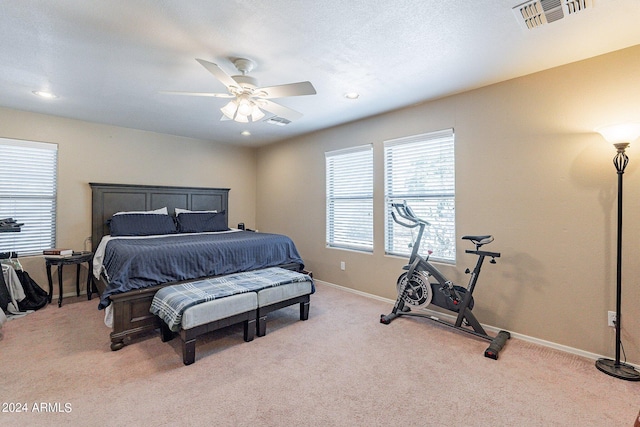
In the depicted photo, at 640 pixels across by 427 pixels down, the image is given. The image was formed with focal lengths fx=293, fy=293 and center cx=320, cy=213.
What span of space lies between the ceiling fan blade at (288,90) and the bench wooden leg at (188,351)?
215 cm

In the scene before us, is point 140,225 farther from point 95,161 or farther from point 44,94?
point 44,94

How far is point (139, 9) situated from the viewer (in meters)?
1.88

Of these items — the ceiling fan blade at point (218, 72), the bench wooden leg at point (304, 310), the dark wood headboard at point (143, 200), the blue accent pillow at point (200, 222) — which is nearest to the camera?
the ceiling fan blade at point (218, 72)

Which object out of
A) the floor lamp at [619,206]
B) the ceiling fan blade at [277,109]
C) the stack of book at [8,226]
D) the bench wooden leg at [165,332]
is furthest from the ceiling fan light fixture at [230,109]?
the floor lamp at [619,206]

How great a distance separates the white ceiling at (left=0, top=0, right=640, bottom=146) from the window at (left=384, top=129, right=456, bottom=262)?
556 mm

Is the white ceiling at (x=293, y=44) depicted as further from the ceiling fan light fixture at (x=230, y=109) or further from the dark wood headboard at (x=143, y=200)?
the dark wood headboard at (x=143, y=200)

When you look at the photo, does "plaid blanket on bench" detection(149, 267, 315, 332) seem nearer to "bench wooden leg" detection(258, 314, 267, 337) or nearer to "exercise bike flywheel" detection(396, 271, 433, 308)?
"bench wooden leg" detection(258, 314, 267, 337)

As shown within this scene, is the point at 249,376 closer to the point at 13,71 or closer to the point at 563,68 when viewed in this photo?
the point at 13,71

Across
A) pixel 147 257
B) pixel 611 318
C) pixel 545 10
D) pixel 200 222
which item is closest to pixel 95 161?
pixel 200 222

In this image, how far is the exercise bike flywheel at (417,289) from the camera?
3.12 metres

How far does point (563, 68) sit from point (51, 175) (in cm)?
618

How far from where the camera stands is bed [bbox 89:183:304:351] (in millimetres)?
2705

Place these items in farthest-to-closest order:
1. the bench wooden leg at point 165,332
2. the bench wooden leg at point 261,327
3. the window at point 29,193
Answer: the window at point 29,193
the bench wooden leg at point 261,327
the bench wooden leg at point 165,332

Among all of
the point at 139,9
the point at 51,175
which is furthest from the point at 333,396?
the point at 51,175
